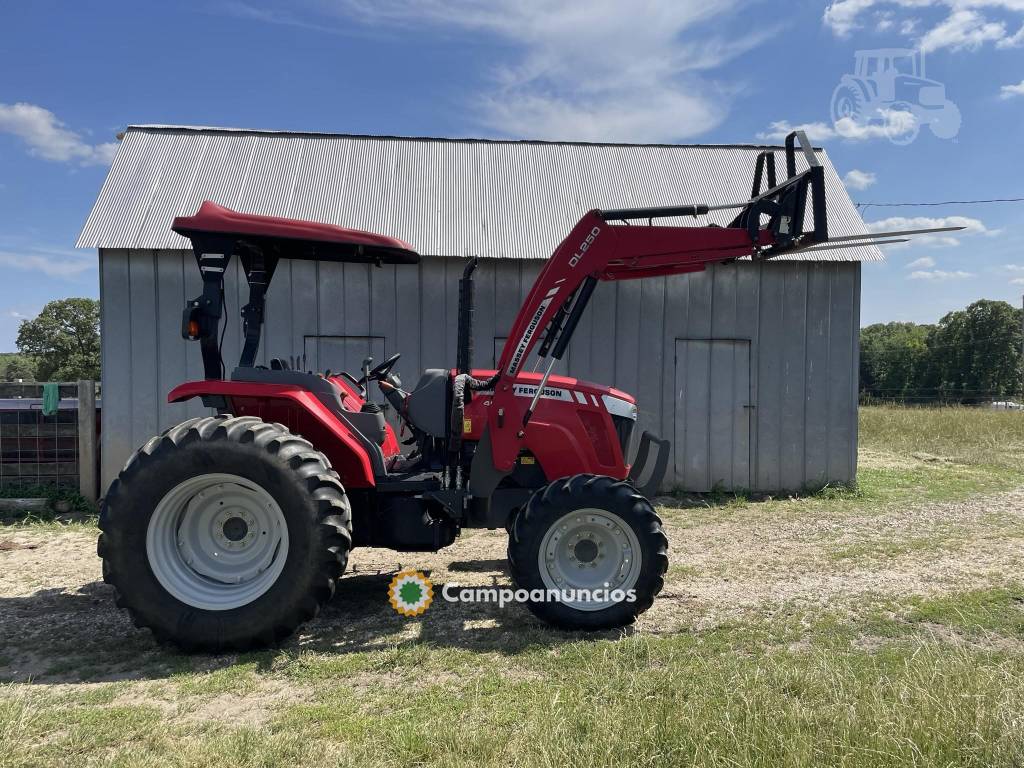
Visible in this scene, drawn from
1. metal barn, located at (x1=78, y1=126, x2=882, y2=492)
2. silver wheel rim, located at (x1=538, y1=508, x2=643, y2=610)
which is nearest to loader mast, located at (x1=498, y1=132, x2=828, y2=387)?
silver wheel rim, located at (x1=538, y1=508, x2=643, y2=610)

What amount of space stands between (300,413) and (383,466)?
2.16 feet

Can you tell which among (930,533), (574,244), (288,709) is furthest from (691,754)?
(930,533)

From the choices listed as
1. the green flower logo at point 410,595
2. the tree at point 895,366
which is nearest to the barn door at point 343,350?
the green flower logo at point 410,595

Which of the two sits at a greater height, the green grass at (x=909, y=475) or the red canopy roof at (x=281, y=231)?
the red canopy roof at (x=281, y=231)

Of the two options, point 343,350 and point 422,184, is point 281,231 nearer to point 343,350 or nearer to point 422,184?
point 343,350

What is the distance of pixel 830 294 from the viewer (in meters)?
9.12

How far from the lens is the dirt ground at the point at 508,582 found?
4.12 metres

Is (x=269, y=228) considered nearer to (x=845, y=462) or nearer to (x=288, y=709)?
(x=288, y=709)

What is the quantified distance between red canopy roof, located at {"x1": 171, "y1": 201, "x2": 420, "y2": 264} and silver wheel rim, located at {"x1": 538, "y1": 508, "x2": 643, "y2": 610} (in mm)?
2167

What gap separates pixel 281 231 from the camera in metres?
4.38

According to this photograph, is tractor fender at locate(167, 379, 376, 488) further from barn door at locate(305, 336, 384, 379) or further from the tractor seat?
barn door at locate(305, 336, 384, 379)

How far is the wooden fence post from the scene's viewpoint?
812 cm

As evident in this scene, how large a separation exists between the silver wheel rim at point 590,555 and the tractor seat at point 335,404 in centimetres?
127

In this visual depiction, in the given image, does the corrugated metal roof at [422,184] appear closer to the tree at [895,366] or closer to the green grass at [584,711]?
the green grass at [584,711]
